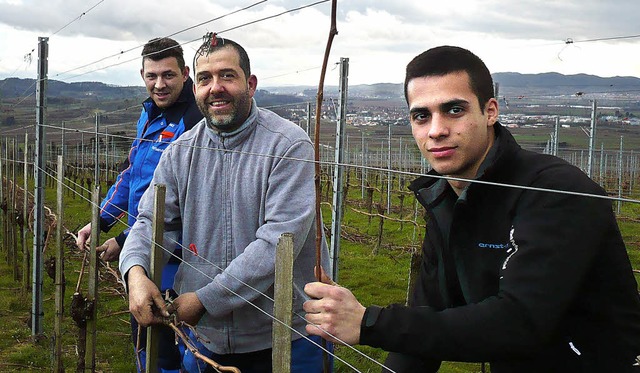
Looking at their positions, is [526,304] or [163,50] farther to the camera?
[163,50]

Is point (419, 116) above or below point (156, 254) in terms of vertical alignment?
above

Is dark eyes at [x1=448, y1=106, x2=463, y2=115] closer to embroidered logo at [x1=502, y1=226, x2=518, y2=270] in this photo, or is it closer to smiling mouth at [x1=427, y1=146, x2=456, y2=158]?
smiling mouth at [x1=427, y1=146, x2=456, y2=158]

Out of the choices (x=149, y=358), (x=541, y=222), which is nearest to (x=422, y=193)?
(x=541, y=222)

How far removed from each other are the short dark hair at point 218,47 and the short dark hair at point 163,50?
3.75 ft

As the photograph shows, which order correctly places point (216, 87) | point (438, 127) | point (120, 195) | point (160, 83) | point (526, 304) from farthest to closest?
point (120, 195) < point (160, 83) < point (216, 87) < point (438, 127) < point (526, 304)

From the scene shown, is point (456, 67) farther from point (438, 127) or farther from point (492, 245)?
point (492, 245)

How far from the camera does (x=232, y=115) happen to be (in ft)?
8.73

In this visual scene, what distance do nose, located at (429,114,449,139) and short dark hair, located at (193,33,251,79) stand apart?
1.36 metres


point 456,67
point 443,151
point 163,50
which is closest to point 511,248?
point 443,151

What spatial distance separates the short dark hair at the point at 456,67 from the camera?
1.54m

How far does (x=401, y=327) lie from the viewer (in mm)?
1316

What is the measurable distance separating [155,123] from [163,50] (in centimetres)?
42

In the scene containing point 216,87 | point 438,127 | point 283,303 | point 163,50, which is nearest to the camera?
point 438,127

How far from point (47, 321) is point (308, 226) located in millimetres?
6381
